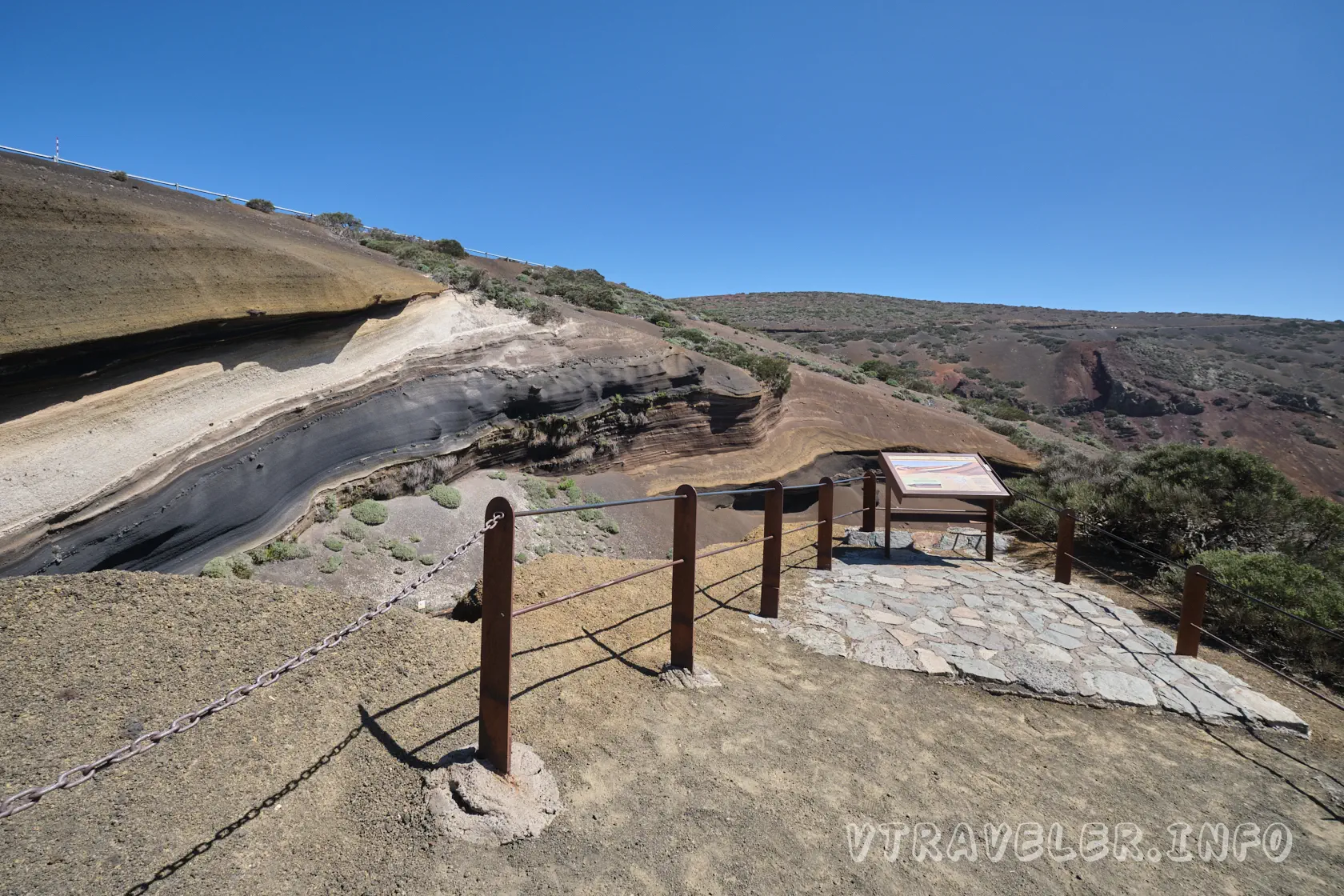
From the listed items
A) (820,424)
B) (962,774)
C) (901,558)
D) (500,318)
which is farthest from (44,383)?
(820,424)

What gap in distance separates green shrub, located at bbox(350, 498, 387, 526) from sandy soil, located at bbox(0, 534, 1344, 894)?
4.24 meters

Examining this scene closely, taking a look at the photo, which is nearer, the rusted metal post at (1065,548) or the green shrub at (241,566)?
the green shrub at (241,566)

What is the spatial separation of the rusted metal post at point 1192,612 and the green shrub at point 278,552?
910cm

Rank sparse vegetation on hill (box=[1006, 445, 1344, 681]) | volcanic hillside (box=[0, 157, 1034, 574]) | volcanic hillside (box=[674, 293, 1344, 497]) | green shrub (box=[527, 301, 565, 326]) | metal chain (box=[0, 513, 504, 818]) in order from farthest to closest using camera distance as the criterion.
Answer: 1. volcanic hillside (box=[674, 293, 1344, 497])
2. green shrub (box=[527, 301, 565, 326])
3. sparse vegetation on hill (box=[1006, 445, 1344, 681])
4. volcanic hillside (box=[0, 157, 1034, 574])
5. metal chain (box=[0, 513, 504, 818])

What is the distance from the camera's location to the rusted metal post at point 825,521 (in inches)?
297

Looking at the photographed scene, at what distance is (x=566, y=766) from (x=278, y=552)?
5.53m

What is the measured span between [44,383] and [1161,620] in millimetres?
11551

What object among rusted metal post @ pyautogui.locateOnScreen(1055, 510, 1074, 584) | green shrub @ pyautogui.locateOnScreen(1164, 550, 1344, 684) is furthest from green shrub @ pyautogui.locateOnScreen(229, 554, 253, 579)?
green shrub @ pyautogui.locateOnScreen(1164, 550, 1344, 684)

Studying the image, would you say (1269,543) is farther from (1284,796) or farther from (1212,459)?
(1284,796)

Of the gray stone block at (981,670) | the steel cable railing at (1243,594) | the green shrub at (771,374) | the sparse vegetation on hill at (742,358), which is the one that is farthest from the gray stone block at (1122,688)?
the green shrub at (771,374)

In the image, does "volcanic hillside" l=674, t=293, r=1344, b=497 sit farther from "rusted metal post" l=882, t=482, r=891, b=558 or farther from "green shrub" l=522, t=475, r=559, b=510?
"green shrub" l=522, t=475, r=559, b=510

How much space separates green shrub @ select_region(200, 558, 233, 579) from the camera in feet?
22.1

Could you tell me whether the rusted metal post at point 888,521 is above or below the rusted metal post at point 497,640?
below

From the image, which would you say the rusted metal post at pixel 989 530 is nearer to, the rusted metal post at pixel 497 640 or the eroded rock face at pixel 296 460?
the eroded rock face at pixel 296 460
